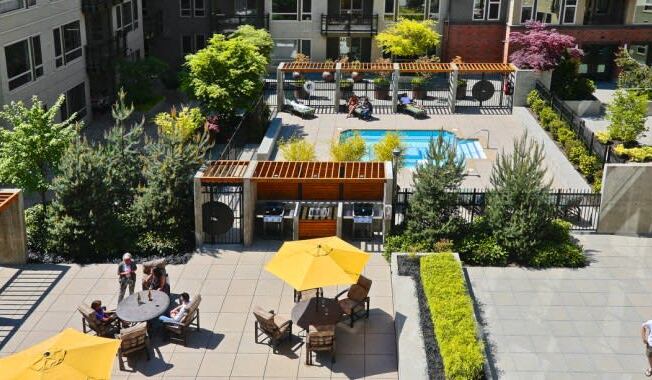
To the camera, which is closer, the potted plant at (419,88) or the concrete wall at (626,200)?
the concrete wall at (626,200)

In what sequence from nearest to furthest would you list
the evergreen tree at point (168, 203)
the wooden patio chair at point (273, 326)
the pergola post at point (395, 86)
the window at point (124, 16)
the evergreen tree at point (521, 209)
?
the wooden patio chair at point (273, 326), the evergreen tree at point (521, 209), the evergreen tree at point (168, 203), the pergola post at point (395, 86), the window at point (124, 16)

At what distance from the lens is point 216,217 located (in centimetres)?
2275

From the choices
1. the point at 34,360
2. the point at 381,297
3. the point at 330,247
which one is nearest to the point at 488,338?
the point at 381,297

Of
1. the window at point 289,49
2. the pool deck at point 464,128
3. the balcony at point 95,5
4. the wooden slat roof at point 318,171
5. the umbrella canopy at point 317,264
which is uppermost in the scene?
the balcony at point 95,5

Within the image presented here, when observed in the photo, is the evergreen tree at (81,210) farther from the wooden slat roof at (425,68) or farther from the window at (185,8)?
the window at (185,8)

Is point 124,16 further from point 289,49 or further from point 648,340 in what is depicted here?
point 648,340

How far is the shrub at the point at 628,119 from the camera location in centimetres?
3036

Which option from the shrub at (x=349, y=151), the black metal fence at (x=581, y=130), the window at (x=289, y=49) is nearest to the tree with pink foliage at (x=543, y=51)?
the black metal fence at (x=581, y=130)

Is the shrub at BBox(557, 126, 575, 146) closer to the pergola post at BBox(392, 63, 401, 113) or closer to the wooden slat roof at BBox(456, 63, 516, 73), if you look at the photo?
the wooden slat roof at BBox(456, 63, 516, 73)

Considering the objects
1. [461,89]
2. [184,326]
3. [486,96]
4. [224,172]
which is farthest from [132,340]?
[461,89]

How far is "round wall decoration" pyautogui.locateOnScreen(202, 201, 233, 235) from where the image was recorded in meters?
22.7

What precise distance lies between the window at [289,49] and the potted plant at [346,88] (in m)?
7.29

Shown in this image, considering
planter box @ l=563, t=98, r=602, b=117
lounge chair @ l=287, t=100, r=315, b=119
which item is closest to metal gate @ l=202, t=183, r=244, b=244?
lounge chair @ l=287, t=100, r=315, b=119

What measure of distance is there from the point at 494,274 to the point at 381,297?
11.9 feet
